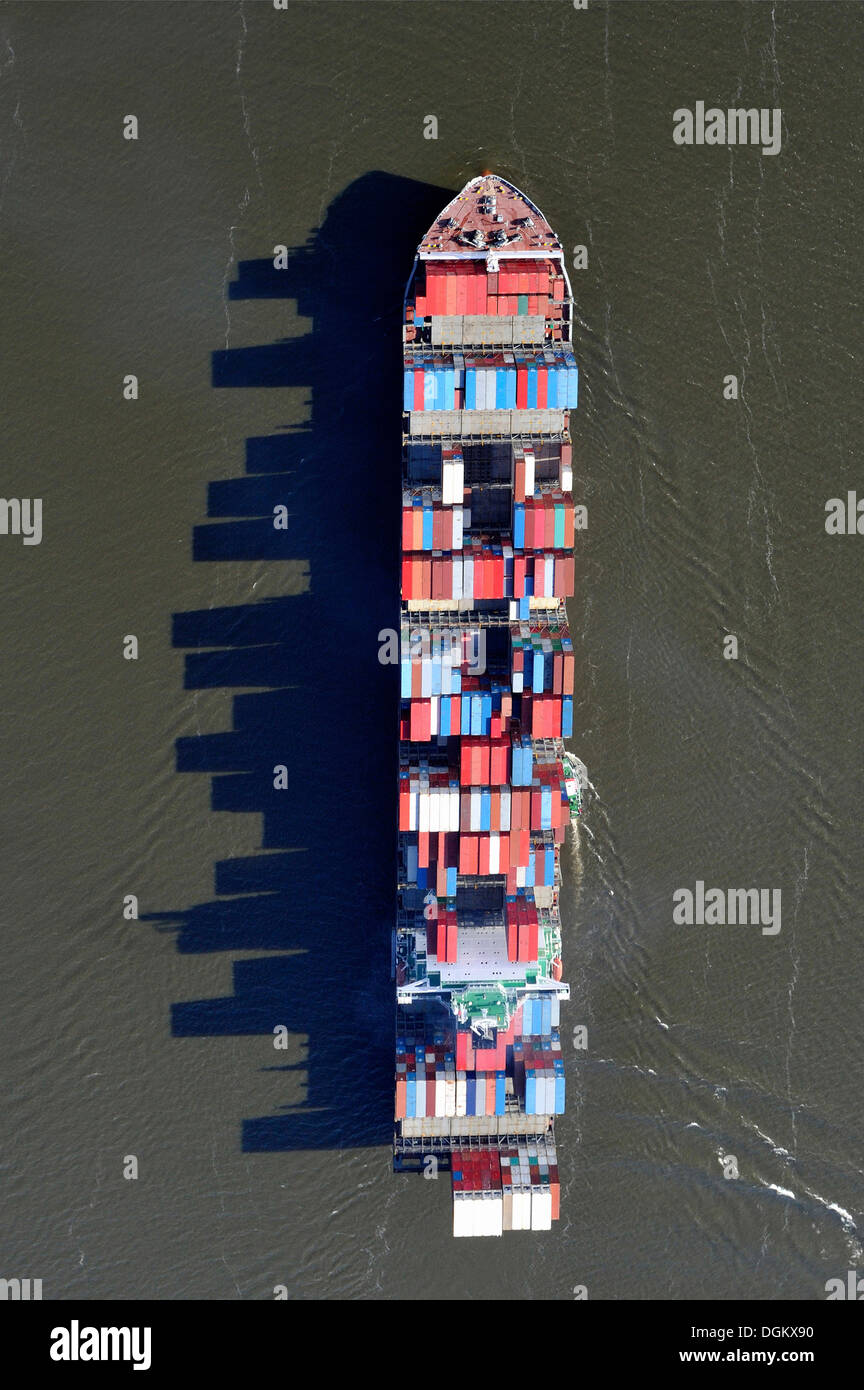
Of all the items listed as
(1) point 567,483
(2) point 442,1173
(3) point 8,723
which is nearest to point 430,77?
(1) point 567,483

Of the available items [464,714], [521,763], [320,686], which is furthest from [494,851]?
[320,686]

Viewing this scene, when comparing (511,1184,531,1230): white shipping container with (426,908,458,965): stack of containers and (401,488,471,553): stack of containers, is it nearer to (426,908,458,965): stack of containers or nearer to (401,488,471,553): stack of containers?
(426,908,458,965): stack of containers

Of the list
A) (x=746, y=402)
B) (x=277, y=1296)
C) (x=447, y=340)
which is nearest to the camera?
(x=447, y=340)

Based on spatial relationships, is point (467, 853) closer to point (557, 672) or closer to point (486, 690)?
point (486, 690)

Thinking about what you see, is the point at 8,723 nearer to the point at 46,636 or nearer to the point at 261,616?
the point at 46,636

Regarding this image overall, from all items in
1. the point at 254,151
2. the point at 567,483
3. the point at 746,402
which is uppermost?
the point at 254,151

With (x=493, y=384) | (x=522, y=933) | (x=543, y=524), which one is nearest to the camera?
(x=493, y=384)
